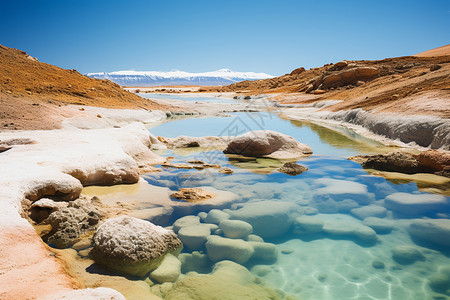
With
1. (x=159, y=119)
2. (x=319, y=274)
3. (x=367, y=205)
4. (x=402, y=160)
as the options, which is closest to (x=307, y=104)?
(x=159, y=119)

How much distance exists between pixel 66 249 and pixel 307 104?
24857mm

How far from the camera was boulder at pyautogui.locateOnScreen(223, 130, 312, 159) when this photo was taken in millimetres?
8875

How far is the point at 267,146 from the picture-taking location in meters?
8.88

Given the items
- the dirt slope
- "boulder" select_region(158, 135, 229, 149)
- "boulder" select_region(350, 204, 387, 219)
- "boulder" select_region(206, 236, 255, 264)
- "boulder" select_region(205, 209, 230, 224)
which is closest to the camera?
"boulder" select_region(206, 236, 255, 264)

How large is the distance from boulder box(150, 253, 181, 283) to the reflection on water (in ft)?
0.38

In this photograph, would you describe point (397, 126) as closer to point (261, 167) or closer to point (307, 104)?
point (261, 167)

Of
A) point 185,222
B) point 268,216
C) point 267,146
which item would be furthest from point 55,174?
point 267,146

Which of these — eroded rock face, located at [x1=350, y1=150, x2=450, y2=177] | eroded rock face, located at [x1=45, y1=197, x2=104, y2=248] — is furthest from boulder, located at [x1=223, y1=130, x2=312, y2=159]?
eroded rock face, located at [x1=45, y1=197, x2=104, y2=248]

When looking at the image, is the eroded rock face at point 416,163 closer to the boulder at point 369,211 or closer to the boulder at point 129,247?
the boulder at point 369,211

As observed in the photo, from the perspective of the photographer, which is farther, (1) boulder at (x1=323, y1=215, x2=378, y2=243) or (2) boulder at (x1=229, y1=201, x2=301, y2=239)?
(2) boulder at (x1=229, y1=201, x2=301, y2=239)


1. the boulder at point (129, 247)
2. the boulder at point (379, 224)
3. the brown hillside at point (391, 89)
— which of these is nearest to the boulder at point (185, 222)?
the boulder at point (129, 247)

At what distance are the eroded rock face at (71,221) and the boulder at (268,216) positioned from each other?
1.92 metres

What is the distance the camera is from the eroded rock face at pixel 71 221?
3.58 metres

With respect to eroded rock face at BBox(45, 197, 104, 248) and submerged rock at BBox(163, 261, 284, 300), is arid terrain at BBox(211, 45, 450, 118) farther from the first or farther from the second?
eroded rock face at BBox(45, 197, 104, 248)
